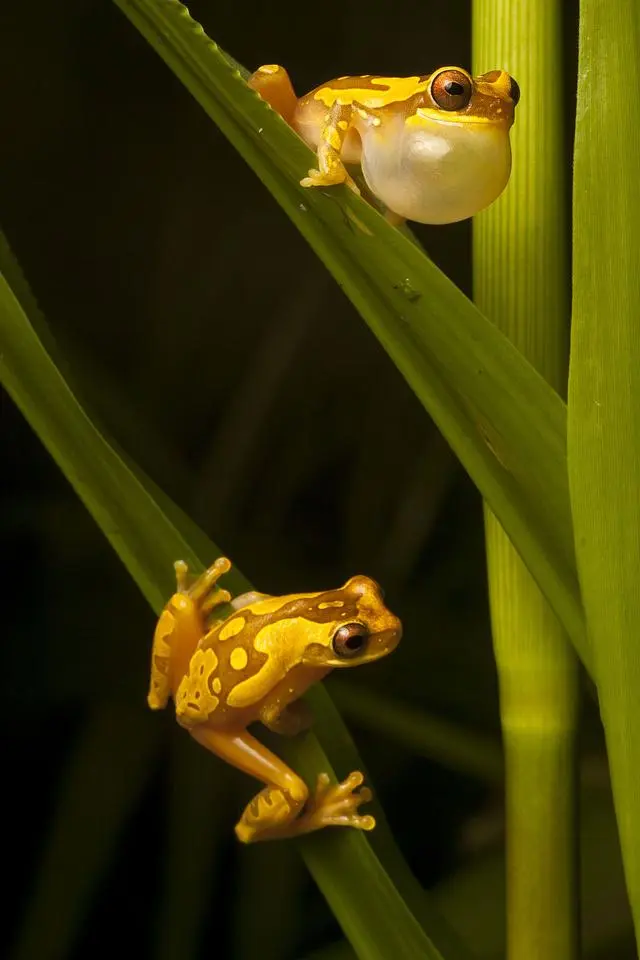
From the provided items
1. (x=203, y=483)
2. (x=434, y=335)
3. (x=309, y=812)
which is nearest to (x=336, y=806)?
(x=309, y=812)

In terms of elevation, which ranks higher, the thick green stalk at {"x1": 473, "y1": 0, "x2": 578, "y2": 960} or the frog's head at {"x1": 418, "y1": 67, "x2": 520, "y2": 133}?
the frog's head at {"x1": 418, "y1": 67, "x2": 520, "y2": 133}

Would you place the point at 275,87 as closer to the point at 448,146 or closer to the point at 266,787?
the point at 448,146

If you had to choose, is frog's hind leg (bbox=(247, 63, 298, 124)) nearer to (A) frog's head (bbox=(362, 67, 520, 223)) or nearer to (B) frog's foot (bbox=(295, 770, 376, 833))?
(A) frog's head (bbox=(362, 67, 520, 223))

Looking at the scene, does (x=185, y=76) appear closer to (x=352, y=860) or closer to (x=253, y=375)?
(x=352, y=860)

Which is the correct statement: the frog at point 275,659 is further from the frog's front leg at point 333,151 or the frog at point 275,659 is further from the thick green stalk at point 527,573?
the frog's front leg at point 333,151

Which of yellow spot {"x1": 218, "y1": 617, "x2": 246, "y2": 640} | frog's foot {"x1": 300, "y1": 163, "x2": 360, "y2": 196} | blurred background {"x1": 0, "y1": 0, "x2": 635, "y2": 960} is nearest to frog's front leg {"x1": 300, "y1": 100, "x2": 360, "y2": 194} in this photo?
frog's foot {"x1": 300, "y1": 163, "x2": 360, "y2": 196}

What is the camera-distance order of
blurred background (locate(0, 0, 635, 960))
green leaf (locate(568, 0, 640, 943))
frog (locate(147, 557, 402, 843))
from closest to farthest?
1. green leaf (locate(568, 0, 640, 943))
2. frog (locate(147, 557, 402, 843))
3. blurred background (locate(0, 0, 635, 960))

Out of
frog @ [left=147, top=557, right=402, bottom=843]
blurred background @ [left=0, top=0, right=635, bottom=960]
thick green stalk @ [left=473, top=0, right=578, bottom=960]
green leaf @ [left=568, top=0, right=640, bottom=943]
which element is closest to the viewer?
green leaf @ [left=568, top=0, right=640, bottom=943]

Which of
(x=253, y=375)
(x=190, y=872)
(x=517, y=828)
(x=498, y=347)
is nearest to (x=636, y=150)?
(x=498, y=347)
